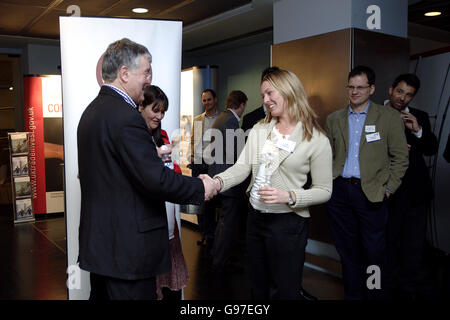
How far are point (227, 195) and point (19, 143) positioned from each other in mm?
4197

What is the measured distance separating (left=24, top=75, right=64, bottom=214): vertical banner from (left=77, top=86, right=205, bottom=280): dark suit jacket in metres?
5.44

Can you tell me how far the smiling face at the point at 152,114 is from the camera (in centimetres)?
238

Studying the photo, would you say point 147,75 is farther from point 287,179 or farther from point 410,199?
point 410,199

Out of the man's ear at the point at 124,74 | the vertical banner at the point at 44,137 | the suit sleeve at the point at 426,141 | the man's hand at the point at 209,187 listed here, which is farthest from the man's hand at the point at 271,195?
the vertical banner at the point at 44,137

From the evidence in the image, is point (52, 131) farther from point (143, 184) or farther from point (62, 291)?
point (143, 184)

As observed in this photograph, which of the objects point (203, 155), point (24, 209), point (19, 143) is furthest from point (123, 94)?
point (24, 209)

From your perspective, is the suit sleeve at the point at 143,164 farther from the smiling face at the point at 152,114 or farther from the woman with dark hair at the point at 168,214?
the smiling face at the point at 152,114

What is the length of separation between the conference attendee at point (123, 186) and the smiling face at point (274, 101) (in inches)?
25.1

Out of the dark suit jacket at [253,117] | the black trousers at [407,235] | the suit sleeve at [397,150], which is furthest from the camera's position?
the dark suit jacket at [253,117]

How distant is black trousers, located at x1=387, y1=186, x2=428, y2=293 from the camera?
3203 mm

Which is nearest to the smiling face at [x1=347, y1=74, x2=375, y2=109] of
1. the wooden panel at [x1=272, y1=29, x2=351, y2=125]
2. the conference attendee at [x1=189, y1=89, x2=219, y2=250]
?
A: the wooden panel at [x1=272, y1=29, x2=351, y2=125]

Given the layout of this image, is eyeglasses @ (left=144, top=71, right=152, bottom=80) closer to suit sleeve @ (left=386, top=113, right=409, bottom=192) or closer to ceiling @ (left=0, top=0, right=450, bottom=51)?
Result: suit sleeve @ (left=386, top=113, right=409, bottom=192)

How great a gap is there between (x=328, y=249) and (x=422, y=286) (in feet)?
3.14

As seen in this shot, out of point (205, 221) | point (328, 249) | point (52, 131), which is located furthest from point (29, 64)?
point (328, 249)
